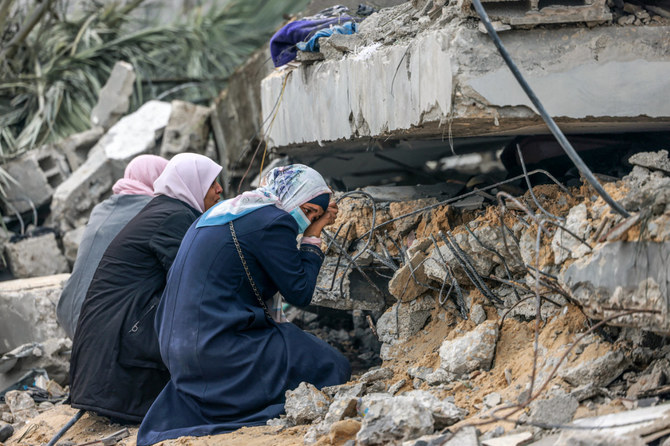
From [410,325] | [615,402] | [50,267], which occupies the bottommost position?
[50,267]

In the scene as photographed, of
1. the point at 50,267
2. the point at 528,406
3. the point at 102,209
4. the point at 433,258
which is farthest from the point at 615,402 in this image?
the point at 50,267

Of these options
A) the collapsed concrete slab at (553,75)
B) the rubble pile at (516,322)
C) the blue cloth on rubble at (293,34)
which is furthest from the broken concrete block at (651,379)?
the blue cloth on rubble at (293,34)

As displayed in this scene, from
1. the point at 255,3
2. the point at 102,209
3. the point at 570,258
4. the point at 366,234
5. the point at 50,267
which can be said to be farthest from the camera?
the point at 255,3

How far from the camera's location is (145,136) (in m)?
8.30

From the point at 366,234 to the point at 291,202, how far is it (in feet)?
2.58

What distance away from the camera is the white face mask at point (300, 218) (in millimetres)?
3517

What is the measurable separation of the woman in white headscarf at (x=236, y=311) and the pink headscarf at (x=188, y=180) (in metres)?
0.64

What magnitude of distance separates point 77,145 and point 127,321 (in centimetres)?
531

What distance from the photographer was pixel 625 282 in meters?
2.43

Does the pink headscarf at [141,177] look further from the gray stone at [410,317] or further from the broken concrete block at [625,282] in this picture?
the broken concrete block at [625,282]

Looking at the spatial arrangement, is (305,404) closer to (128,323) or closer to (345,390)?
(345,390)

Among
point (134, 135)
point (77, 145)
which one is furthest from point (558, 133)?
point (77, 145)

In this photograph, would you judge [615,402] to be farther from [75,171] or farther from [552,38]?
[75,171]

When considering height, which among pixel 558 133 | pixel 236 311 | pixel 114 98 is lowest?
pixel 236 311
